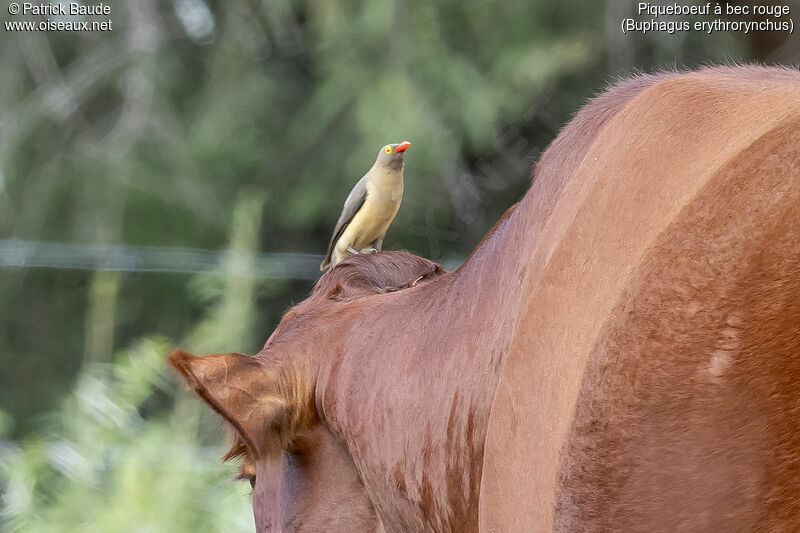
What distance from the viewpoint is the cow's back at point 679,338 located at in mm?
550

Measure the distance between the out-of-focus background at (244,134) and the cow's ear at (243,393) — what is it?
2046mm

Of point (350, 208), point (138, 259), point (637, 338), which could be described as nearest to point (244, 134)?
point (138, 259)

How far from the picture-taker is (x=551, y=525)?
59 centimetres

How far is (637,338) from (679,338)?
2 centimetres

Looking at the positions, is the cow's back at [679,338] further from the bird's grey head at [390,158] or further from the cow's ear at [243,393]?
the bird's grey head at [390,158]

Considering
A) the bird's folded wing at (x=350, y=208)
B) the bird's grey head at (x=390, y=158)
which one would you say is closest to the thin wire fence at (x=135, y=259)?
the bird's folded wing at (x=350, y=208)

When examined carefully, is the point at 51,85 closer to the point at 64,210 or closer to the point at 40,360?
the point at 64,210

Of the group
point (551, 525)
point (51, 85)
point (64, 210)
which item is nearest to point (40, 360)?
point (64, 210)

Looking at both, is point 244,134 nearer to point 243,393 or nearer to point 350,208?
point 350,208

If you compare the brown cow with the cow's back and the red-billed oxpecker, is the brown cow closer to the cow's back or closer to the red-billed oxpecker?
the cow's back

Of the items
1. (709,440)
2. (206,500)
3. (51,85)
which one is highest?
(51,85)

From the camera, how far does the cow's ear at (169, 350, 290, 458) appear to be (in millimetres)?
754

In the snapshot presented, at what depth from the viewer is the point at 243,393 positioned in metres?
0.80

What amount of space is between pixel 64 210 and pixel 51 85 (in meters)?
0.47
